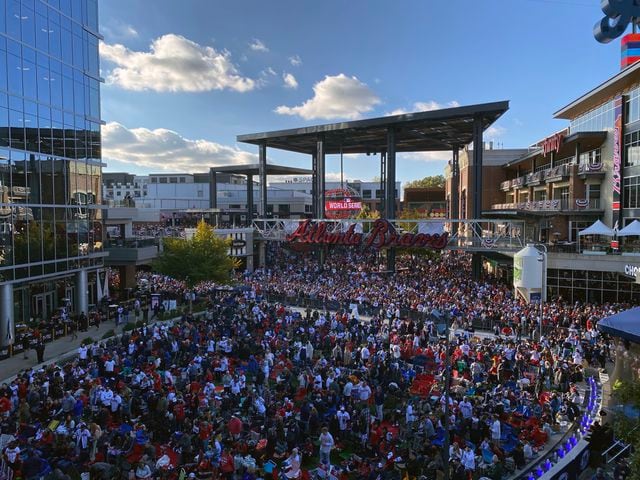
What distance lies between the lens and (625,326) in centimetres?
1330

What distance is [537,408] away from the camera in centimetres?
1574

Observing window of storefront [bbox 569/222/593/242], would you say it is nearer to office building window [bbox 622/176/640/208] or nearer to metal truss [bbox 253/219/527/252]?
metal truss [bbox 253/219/527/252]

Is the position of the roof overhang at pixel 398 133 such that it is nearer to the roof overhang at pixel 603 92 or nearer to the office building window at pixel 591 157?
the roof overhang at pixel 603 92

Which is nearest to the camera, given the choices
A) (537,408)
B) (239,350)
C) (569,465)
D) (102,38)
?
(569,465)

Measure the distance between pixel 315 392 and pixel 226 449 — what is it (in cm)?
380

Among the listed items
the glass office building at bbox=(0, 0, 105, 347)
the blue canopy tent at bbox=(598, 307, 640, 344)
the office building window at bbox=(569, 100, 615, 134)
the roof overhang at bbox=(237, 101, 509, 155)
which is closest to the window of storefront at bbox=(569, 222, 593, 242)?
the office building window at bbox=(569, 100, 615, 134)

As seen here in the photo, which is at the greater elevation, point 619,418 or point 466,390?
point 619,418

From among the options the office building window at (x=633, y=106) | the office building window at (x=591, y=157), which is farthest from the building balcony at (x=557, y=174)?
the office building window at (x=633, y=106)

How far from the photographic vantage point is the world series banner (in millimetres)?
34094

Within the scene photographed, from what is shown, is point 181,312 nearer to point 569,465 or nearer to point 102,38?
point 102,38

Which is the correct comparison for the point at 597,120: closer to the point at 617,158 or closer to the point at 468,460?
the point at 617,158

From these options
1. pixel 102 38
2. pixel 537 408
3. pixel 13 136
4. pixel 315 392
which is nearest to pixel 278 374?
pixel 315 392

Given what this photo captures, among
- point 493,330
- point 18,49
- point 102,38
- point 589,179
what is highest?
point 102,38

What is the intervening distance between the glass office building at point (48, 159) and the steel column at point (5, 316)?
47 millimetres
